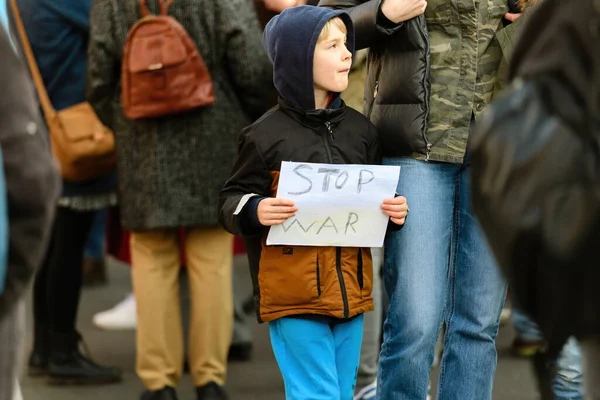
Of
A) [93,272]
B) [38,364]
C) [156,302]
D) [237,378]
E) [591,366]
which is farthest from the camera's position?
[93,272]

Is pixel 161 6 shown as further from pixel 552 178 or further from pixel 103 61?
pixel 552 178

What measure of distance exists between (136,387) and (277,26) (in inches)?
100

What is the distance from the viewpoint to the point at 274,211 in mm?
3746

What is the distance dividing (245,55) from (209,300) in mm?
1114

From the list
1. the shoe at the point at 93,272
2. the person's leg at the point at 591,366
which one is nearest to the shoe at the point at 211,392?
the person's leg at the point at 591,366

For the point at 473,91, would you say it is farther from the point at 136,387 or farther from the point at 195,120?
the point at 136,387

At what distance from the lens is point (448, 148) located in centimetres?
390

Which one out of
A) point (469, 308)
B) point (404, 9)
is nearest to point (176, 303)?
point (469, 308)

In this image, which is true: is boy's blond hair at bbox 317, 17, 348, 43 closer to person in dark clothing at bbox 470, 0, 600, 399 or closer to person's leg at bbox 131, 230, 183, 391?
person in dark clothing at bbox 470, 0, 600, 399

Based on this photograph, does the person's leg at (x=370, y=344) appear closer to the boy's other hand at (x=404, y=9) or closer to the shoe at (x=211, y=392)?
the shoe at (x=211, y=392)

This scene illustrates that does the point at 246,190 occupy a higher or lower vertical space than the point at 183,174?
higher

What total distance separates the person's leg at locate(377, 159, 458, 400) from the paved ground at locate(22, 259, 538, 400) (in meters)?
1.68

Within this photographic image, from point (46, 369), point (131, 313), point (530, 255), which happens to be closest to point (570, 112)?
point (530, 255)

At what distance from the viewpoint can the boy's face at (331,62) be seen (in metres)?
3.90
